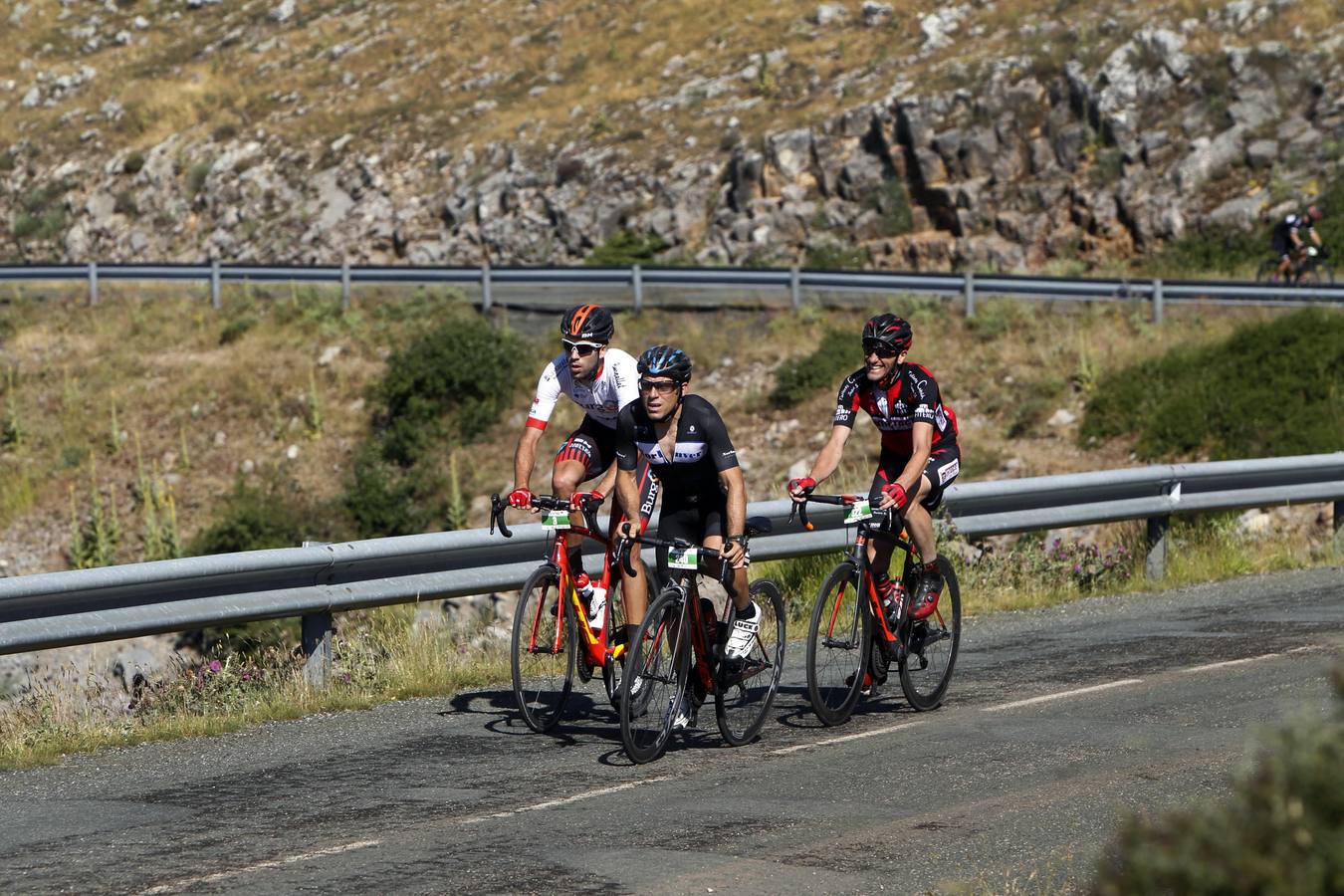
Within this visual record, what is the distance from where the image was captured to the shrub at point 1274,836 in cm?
272

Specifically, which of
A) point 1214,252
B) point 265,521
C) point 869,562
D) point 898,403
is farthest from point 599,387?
point 1214,252

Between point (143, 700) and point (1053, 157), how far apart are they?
92.8ft

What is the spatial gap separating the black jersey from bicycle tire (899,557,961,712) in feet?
5.13

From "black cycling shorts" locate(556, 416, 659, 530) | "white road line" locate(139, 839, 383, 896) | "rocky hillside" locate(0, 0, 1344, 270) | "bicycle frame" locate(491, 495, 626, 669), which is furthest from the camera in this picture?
"rocky hillside" locate(0, 0, 1344, 270)

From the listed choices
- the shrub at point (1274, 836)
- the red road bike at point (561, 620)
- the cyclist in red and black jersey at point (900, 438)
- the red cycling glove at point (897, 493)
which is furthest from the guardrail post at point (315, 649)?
the shrub at point (1274, 836)

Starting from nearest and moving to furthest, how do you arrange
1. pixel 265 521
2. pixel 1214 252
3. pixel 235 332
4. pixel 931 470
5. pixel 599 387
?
pixel 599 387 → pixel 931 470 → pixel 265 521 → pixel 235 332 → pixel 1214 252

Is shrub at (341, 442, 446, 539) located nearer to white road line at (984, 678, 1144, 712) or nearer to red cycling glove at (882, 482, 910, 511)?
white road line at (984, 678, 1144, 712)

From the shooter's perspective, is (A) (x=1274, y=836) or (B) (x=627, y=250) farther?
(B) (x=627, y=250)

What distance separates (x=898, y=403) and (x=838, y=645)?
132 cm

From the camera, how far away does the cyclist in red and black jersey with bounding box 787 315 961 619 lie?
340 inches

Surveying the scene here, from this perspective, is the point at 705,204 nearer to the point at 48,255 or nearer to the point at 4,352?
the point at 4,352

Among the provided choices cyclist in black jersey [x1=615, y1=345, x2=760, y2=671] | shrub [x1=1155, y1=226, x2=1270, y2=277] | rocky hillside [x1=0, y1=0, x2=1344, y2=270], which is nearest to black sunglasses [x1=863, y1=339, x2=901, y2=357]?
cyclist in black jersey [x1=615, y1=345, x2=760, y2=671]

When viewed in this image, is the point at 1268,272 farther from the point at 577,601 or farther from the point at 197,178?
the point at 197,178

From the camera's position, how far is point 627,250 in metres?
37.1
